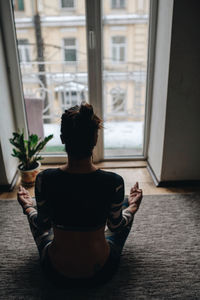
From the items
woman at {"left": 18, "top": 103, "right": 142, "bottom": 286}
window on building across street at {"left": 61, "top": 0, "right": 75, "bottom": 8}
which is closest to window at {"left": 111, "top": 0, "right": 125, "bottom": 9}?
window on building across street at {"left": 61, "top": 0, "right": 75, "bottom": 8}

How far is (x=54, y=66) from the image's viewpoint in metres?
2.42

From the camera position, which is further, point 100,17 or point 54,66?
point 54,66

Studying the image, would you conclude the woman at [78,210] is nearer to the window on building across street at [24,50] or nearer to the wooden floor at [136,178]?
the wooden floor at [136,178]

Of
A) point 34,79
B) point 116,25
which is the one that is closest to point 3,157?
point 34,79

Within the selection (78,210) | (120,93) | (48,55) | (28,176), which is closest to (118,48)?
(48,55)

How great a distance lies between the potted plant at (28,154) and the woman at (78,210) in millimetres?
893

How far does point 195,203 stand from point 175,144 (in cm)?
46

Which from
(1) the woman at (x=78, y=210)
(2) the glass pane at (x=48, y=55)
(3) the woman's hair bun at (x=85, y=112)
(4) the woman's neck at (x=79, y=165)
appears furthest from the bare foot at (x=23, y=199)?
(2) the glass pane at (x=48, y=55)

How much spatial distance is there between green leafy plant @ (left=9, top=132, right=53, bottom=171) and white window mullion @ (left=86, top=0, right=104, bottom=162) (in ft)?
1.82

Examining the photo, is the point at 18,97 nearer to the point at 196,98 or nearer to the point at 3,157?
the point at 3,157

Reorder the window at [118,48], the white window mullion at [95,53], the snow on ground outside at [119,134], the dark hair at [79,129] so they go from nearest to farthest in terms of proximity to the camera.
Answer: the dark hair at [79,129], the white window mullion at [95,53], the window at [118,48], the snow on ground outside at [119,134]

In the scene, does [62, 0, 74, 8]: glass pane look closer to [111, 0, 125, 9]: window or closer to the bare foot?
[111, 0, 125, 9]: window

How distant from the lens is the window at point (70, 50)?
2.29 m

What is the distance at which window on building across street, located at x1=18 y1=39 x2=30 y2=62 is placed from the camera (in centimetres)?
226
